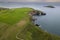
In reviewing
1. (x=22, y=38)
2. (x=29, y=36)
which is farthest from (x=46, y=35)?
(x=22, y=38)

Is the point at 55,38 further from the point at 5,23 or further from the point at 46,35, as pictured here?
the point at 5,23

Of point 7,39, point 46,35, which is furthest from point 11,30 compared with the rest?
point 46,35

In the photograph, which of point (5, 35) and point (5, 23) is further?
point (5, 23)

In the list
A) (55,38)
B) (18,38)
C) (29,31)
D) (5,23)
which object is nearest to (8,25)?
(5,23)

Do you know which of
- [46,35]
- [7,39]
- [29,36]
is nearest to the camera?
[7,39]

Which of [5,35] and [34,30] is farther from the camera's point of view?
[34,30]

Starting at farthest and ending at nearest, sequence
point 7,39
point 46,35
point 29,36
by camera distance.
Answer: point 46,35
point 29,36
point 7,39

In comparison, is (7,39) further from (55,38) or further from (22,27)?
(55,38)
